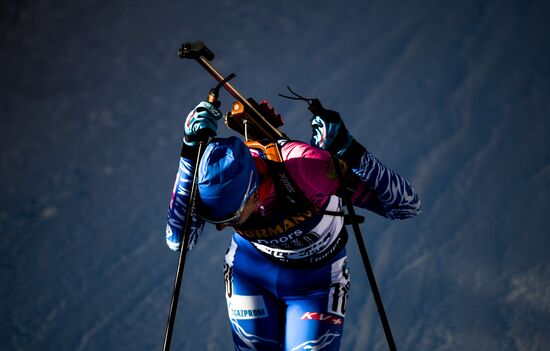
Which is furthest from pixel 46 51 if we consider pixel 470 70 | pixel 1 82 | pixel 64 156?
pixel 470 70

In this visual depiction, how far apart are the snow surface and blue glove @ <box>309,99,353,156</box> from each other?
1716mm

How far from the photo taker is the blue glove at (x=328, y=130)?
2023 millimetres

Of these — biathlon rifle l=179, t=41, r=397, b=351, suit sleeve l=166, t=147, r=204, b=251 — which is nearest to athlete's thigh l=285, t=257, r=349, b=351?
biathlon rifle l=179, t=41, r=397, b=351

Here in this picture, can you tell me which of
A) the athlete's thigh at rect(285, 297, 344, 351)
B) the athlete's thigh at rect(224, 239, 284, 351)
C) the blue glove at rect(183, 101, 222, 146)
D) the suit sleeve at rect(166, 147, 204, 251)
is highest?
the blue glove at rect(183, 101, 222, 146)

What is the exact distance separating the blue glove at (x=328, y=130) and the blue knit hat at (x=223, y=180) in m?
0.30

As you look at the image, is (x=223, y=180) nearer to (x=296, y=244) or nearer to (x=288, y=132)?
(x=296, y=244)

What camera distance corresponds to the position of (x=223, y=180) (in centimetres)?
182

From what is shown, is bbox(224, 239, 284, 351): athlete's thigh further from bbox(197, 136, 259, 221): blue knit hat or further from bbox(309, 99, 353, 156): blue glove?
bbox(309, 99, 353, 156): blue glove

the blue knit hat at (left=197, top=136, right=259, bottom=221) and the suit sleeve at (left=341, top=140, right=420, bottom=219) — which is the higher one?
the blue knit hat at (left=197, top=136, right=259, bottom=221)

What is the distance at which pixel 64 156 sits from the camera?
428cm

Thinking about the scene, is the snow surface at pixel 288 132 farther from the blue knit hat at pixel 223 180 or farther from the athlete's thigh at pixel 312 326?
the blue knit hat at pixel 223 180

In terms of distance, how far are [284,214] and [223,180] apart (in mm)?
335

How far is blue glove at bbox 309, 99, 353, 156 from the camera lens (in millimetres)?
2023

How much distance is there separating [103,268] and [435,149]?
2546mm
